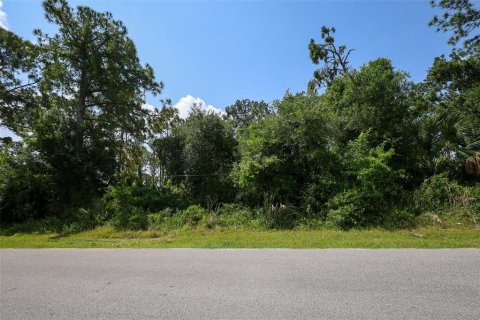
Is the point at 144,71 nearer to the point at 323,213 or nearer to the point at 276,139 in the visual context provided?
the point at 276,139

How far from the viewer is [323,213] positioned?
42.5 ft

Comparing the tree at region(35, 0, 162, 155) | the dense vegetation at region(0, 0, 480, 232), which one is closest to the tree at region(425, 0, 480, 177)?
the dense vegetation at region(0, 0, 480, 232)

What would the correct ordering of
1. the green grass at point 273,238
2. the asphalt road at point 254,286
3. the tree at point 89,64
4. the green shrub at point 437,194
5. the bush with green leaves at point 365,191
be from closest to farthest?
the asphalt road at point 254,286 → the green grass at point 273,238 → the bush with green leaves at point 365,191 → the green shrub at point 437,194 → the tree at point 89,64

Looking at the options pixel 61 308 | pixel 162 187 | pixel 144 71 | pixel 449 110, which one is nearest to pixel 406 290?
pixel 61 308

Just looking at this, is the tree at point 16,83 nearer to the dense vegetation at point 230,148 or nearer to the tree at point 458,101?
the dense vegetation at point 230,148

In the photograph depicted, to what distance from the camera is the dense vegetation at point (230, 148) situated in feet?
43.5

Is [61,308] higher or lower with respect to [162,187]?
lower

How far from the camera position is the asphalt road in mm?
4133

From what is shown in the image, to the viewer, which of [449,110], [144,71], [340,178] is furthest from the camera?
[144,71]

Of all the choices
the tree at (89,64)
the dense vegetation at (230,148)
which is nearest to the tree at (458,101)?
the dense vegetation at (230,148)

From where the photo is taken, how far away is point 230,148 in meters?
19.1

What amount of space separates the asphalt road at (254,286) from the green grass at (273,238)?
1.02 meters

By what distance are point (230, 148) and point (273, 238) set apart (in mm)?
9533

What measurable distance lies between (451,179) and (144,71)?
66.8 ft
